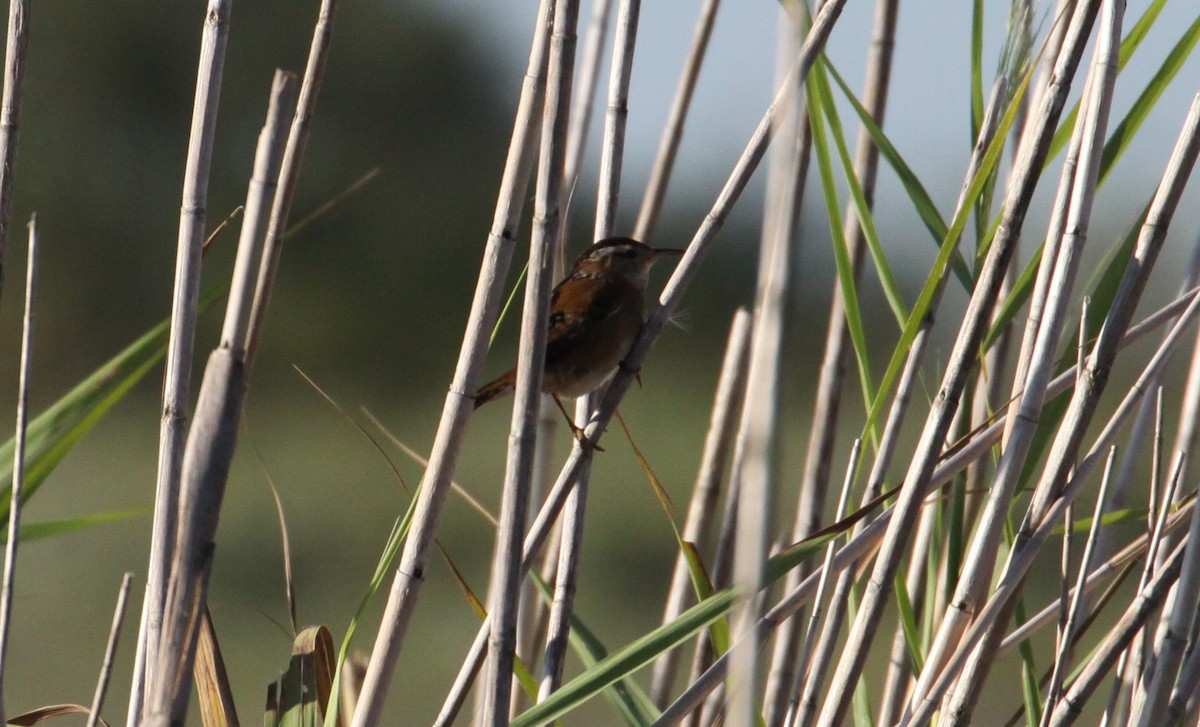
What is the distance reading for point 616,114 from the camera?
1.98 metres

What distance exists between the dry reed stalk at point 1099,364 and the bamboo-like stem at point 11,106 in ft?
4.82

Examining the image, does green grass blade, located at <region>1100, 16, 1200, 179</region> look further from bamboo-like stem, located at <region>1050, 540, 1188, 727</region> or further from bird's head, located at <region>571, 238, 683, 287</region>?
bird's head, located at <region>571, 238, 683, 287</region>

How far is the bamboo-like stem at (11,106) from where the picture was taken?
1.60 meters

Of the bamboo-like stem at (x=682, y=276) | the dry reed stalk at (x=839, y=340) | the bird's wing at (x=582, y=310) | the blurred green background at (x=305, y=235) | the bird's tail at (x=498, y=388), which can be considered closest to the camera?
the bamboo-like stem at (x=682, y=276)

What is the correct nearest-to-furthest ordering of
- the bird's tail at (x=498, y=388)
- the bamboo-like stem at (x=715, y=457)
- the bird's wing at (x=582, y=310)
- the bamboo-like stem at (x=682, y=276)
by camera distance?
1. the bamboo-like stem at (x=682, y=276)
2. the bamboo-like stem at (x=715, y=457)
3. the bird's tail at (x=498, y=388)
4. the bird's wing at (x=582, y=310)

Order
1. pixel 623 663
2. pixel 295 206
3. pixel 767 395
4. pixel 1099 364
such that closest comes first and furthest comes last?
pixel 767 395 → pixel 623 663 → pixel 1099 364 → pixel 295 206

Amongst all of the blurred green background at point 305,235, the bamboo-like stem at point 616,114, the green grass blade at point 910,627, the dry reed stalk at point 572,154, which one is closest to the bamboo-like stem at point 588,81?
the dry reed stalk at point 572,154

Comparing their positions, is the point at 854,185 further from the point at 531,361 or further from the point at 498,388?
the point at 498,388

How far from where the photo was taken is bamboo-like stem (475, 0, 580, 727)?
139 centimetres

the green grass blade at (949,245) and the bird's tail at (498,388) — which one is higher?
the green grass blade at (949,245)

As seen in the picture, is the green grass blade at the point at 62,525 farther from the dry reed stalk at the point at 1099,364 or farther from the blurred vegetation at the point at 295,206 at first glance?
the blurred vegetation at the point at 295,206

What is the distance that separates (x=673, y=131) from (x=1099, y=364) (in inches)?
46.3

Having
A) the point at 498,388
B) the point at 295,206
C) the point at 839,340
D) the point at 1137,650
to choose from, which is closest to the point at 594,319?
the point at 498,388

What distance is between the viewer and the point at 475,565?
945 cm
